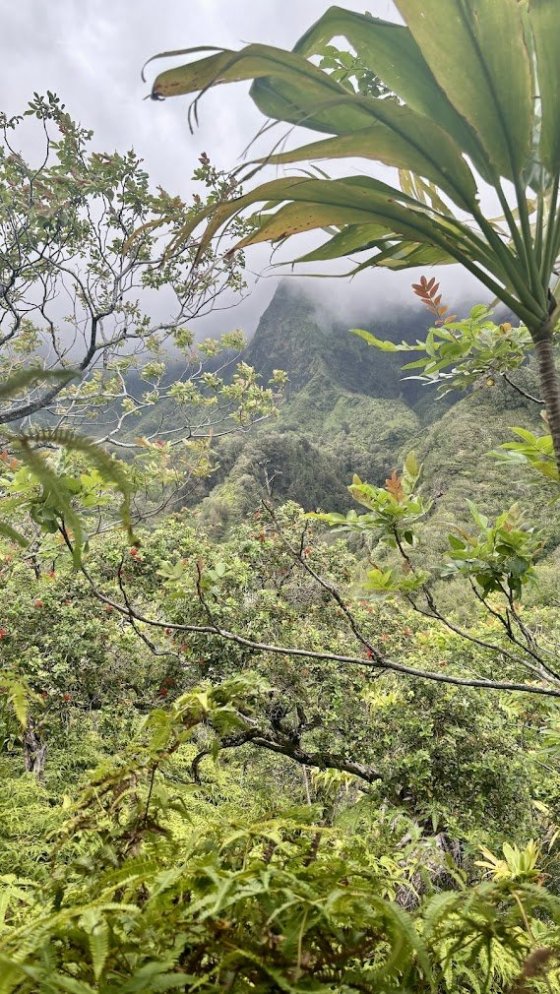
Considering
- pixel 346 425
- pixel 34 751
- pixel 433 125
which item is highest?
pixel 346 425

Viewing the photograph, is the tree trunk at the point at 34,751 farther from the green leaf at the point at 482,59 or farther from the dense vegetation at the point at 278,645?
the green leaf at the point at 482,59

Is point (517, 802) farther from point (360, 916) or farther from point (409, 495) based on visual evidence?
point (360, 916)

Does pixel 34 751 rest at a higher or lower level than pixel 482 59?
lower

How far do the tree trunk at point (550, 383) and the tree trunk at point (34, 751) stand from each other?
633 centimetres

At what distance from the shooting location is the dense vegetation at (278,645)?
1.64 feet

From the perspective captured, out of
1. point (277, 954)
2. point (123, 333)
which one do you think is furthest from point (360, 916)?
point (123, 333)

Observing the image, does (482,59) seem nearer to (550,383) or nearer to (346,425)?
(550,383)

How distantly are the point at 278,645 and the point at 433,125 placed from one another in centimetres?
529

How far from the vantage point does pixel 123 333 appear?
701 cm

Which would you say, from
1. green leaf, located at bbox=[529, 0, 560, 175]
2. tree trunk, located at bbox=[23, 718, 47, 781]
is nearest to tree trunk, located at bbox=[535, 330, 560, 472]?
green leaf, located at bbox=[529, 0, 560, 175]

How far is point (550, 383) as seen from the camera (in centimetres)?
107

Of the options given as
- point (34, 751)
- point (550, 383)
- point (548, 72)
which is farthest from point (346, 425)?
point (548, 72)

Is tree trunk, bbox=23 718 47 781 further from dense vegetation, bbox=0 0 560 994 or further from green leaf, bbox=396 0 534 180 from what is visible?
green leaf, bbox=396 0 534 180

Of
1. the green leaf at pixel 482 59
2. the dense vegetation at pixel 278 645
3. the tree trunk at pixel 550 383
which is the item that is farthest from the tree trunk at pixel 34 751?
the green leaf at pixel 482 59
